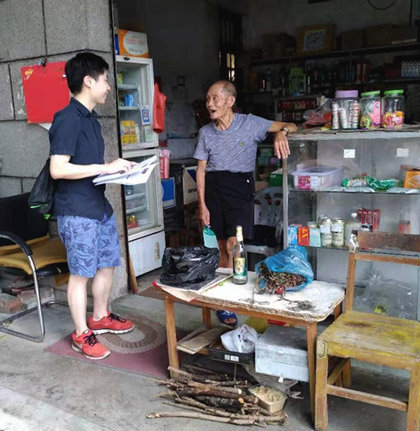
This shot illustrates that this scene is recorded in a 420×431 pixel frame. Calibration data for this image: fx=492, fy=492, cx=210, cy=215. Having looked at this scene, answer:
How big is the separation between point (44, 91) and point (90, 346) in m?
2.02

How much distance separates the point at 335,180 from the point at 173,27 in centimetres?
474

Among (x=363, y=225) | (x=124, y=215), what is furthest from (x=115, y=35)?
(x=363, y=225)

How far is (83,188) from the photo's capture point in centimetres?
309

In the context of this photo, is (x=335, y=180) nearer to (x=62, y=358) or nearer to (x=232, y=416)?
(x=232, y=416)

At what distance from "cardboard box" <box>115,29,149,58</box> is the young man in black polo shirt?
50.4 inches

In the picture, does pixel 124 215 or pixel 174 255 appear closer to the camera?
pixel 174 255

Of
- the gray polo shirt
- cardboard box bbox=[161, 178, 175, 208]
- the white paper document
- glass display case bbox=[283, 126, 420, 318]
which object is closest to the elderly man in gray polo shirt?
the gray polo shirt

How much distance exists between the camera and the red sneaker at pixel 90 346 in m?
3.27

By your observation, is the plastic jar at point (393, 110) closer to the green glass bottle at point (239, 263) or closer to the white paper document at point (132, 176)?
the green glass bottle at point (239, 263)

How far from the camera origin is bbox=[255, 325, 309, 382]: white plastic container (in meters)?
2.44

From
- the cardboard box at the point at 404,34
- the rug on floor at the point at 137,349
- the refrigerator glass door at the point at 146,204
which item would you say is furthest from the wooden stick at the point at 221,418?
the cardboard box at the point at 404,34

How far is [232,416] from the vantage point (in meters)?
2.52

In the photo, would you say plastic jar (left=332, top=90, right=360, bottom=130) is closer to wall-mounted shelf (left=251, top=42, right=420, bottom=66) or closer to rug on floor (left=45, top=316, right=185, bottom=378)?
rug on floor (left=45, top=316, right=185, bottom=378)

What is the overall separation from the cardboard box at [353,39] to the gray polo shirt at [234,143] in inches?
195
